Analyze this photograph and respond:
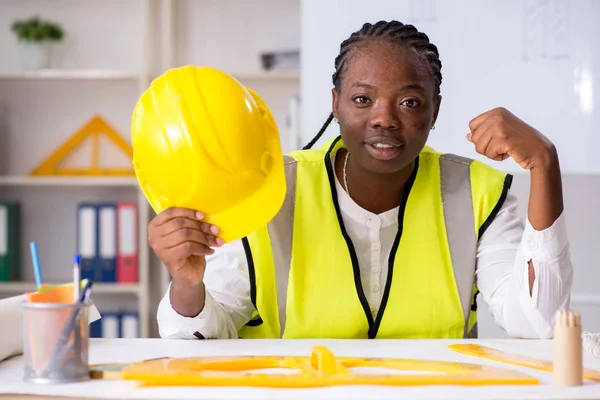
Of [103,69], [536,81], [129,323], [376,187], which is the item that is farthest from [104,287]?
[376,187]

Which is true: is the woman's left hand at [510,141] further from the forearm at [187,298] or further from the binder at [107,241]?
the binder at [107,241]

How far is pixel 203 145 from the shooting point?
1.13 metres

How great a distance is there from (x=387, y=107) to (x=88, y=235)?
230 cm

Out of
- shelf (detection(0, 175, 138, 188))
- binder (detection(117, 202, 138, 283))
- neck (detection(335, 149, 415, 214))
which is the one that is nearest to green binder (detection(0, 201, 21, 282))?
shelf (detection(0, 175, 138, 188))

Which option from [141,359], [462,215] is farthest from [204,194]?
[462,215]

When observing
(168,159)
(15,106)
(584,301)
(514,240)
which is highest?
(15,106)

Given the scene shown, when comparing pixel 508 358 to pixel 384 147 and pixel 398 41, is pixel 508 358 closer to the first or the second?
pixel 384 147

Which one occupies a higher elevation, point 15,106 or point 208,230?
point 15,106

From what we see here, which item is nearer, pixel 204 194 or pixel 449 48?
pixel 204 194

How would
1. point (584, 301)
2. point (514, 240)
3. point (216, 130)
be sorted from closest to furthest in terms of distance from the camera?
point (216, 130)
point (514, 240)
point (584, 301)

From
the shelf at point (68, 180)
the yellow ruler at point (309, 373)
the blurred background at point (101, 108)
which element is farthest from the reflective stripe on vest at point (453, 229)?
the shelf at point (68, 180)

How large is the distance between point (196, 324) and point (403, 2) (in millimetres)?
1720

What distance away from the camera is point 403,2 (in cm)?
276

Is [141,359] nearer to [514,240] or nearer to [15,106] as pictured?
[514,240]
